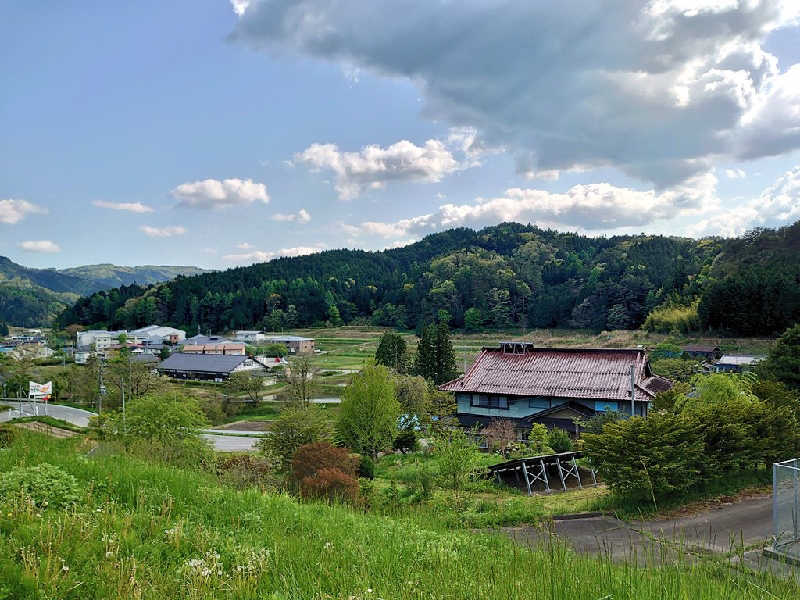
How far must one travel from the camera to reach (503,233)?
150 meters

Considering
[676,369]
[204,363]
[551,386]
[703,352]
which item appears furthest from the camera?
[204,363]

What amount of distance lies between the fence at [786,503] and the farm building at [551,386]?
46.5 ft

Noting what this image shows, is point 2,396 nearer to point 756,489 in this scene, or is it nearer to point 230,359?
point 230,359

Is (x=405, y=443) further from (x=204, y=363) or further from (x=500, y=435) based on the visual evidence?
(x=204, y=363)

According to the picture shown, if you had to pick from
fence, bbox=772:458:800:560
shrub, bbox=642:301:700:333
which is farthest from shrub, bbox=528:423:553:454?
shrub, bbox=642:301:700:333

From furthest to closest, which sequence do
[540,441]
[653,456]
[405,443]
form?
[405,443], [540,441], [653,456]

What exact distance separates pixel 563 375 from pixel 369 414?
9.75 meters

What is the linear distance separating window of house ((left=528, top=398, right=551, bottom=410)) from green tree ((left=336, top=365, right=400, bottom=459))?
22.4ft

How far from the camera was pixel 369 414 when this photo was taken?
23.4 m

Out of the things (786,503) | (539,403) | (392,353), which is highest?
(786,503)

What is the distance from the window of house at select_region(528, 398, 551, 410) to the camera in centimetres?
2469

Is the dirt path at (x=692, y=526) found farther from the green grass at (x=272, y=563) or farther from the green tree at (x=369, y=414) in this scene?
the green tree at (x=369, y=414)

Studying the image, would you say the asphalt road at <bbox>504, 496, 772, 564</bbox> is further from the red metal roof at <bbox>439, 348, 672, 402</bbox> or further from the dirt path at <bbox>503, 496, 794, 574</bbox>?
the red metal roof at <bbox>439, 348, 672, 402</bbox>

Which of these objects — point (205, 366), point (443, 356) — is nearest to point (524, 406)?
point (443, 356)
